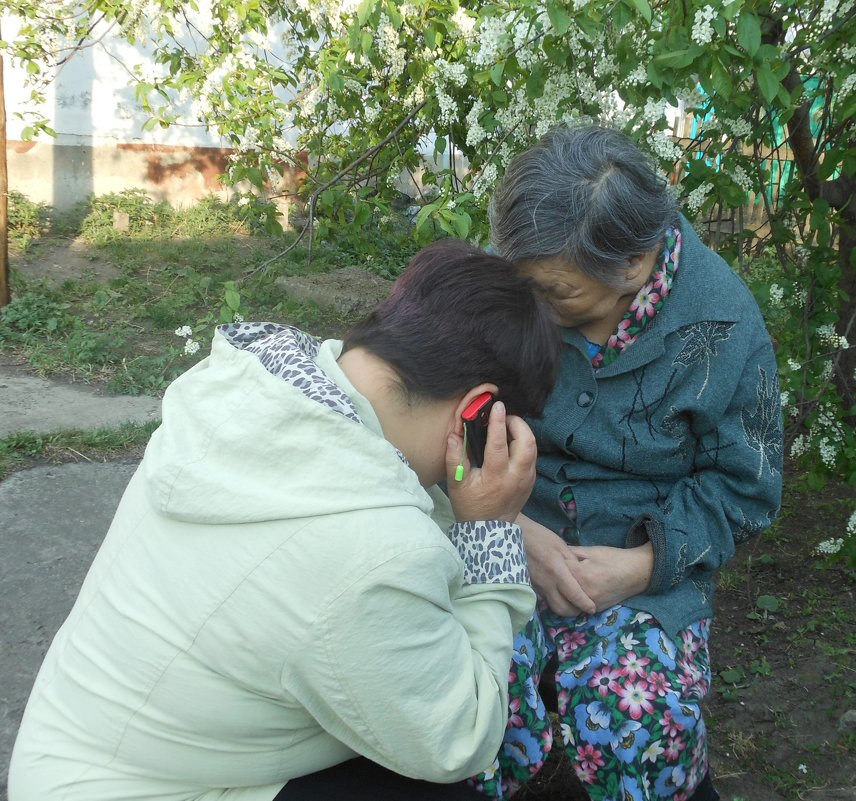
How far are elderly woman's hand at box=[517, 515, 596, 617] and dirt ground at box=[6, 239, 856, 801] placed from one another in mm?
642

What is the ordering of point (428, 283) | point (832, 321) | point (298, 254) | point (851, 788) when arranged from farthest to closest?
1. point (298, 254)
2. point (832, 321)
3. point (851, 788)
4. point (428, 283)

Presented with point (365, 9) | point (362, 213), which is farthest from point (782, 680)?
point (365, 9)

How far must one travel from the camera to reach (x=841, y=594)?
346cm

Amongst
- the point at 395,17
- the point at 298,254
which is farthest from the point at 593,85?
the point at 298,254

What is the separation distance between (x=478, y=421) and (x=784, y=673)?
1.92 meters

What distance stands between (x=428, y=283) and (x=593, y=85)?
130cm

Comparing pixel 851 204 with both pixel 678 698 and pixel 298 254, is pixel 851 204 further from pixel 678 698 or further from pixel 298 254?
pixel 298 254

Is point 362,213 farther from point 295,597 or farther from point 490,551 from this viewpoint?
point 295,597

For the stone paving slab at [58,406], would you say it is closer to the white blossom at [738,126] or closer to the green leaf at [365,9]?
the green leaf at [365,9]

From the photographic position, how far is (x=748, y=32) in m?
2.25

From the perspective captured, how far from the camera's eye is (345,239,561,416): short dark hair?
1.57m

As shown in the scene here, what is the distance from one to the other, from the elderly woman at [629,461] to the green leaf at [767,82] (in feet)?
1.40

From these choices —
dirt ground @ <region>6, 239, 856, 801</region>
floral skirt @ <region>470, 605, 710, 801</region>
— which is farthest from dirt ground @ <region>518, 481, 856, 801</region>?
floral skirt @ <region>470, 605, 710, 801</region>

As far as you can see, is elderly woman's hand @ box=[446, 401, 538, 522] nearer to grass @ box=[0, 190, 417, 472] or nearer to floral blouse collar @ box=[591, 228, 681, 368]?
floral blouse collar @ box=[591, 228, 681, 368]
